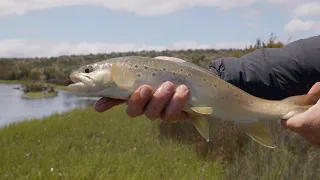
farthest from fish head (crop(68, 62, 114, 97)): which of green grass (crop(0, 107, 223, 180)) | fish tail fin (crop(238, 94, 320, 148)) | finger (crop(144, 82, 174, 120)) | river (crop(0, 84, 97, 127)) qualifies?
river (crop(0, 84, 97, 127))

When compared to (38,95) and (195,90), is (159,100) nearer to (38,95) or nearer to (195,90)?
(195,90)

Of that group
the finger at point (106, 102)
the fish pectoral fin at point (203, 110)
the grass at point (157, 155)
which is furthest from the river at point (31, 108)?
the fish pectoral fin at point (203, 110)

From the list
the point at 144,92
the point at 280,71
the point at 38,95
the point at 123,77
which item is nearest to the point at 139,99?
the point at 144,92

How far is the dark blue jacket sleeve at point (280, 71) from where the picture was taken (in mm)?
3344

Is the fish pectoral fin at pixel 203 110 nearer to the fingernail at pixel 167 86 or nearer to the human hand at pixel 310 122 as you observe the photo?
the fingernail at pixel 167 86

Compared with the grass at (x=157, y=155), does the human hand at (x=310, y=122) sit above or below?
above

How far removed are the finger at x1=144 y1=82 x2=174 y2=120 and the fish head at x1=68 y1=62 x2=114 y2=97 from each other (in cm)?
31

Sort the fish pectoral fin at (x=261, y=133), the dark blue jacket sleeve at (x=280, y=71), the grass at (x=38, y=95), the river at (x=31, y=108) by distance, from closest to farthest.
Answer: the fish pectoral fin at (x=261, y=133) → the dark blue jacket sleeve at (x=280, y=71) → the river at (x=31, y=108) → the grass at (x=38, y=95)

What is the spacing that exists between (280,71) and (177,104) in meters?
1.04

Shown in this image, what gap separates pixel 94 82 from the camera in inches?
113

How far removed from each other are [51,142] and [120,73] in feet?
26.6

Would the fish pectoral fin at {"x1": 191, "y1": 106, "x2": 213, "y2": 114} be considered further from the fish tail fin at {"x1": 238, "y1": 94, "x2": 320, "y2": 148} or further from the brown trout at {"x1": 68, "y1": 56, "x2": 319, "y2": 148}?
the fish tail fin at {"x1": 238, "y1": 94, "x2": 320, "y2": 148}

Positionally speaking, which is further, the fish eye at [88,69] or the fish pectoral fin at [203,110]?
the fish eye at [88,69]

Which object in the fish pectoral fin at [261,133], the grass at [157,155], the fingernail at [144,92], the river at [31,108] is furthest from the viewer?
the river at [31,108]
